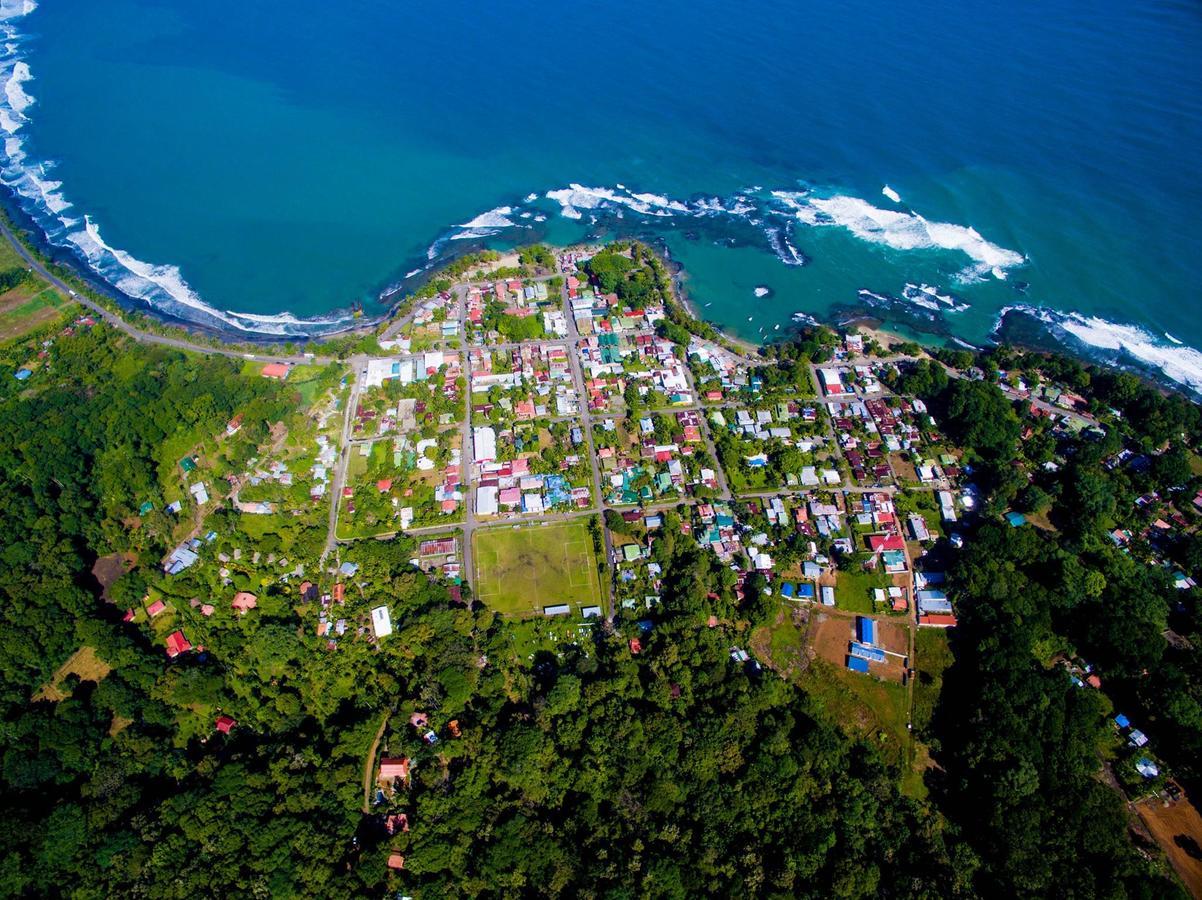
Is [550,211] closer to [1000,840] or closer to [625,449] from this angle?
[625,449]

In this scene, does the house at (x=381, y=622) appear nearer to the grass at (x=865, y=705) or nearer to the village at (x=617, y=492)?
the village at (x=617, y=492)

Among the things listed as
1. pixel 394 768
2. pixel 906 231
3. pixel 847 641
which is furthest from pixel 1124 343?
pixel 394 768

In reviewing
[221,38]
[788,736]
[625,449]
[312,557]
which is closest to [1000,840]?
[788,736]

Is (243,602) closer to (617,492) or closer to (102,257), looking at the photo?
(617,492)

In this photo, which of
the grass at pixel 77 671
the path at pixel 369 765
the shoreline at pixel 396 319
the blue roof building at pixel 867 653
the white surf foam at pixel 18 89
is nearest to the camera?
the path at pixel 369 765

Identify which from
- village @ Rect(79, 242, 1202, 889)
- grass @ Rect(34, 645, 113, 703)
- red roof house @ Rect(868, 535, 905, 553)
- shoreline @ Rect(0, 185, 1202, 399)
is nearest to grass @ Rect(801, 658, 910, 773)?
village @ Rect(79, 242, 1202, 889)

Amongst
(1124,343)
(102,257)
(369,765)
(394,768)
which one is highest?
(1124,343)

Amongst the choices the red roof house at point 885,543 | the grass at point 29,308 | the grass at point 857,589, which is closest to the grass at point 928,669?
the grass at point 857,589
